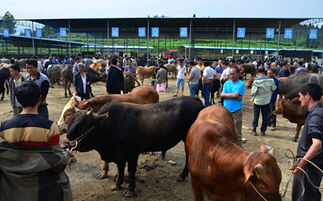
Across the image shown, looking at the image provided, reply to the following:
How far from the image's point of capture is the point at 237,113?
5875 mm

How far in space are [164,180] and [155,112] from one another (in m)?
1.38

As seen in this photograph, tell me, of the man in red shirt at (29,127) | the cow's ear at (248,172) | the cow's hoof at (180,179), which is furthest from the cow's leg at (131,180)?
the cow's ear at (248,172)

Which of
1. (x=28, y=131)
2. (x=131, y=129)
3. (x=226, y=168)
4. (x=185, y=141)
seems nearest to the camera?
(x=28, y=131)

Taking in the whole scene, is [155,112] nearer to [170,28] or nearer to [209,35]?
[170,28]

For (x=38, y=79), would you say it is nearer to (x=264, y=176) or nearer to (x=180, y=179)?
(x=180, y=179)

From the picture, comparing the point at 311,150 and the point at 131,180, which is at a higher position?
the point at 311,150

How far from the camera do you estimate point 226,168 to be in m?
2.70

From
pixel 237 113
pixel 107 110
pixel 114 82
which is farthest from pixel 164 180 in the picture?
pixel 114 82

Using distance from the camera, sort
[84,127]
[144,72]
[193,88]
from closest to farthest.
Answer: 1. [84,127]
2. [193,88]
3. [144,72]

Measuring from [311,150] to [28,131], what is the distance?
298cm

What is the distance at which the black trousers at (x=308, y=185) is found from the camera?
3064 mm

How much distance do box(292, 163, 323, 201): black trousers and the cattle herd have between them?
0.92m

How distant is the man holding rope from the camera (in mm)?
2887

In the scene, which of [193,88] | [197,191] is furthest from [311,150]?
[193,88]
